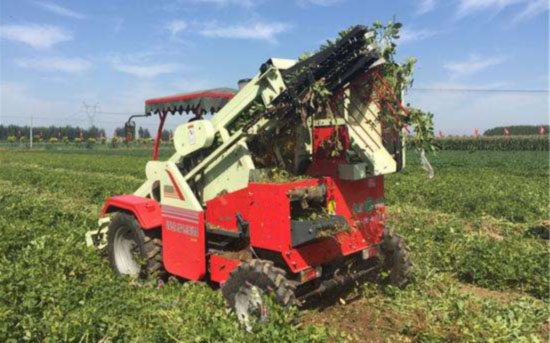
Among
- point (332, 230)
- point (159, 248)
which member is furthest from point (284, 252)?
point (159, 248)

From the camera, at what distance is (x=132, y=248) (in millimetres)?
6359

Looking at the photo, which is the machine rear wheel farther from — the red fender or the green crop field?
the red fender

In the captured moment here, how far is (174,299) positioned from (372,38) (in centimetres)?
350

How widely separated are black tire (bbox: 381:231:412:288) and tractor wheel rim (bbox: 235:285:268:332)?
6.65 ft

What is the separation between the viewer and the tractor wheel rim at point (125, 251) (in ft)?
20.9

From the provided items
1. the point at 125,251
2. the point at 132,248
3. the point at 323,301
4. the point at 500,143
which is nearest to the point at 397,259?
the point at 323,301

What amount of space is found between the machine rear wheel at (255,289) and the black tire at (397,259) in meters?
1.84

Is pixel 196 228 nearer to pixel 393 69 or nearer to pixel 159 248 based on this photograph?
pixel 159 248

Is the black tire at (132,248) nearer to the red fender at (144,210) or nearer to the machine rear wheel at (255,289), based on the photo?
the red fender at (144,210)

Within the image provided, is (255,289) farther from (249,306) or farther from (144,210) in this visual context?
(144,210)

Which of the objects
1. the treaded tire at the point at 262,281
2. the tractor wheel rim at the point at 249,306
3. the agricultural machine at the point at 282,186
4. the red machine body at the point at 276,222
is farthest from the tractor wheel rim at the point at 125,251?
the tractor wheel rim at the point at 249,306

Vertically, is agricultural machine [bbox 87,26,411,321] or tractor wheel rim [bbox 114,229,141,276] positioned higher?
agricultural machine [bbox 87,26,411,321]

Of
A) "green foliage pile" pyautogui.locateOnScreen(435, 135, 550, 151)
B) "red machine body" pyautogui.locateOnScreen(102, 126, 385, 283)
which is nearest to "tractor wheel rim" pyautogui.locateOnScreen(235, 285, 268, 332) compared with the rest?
"red machine body" pyautogui.locateOnScreen(102, 126, 385, 283)

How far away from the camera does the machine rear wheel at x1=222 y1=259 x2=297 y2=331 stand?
430 centimetres
